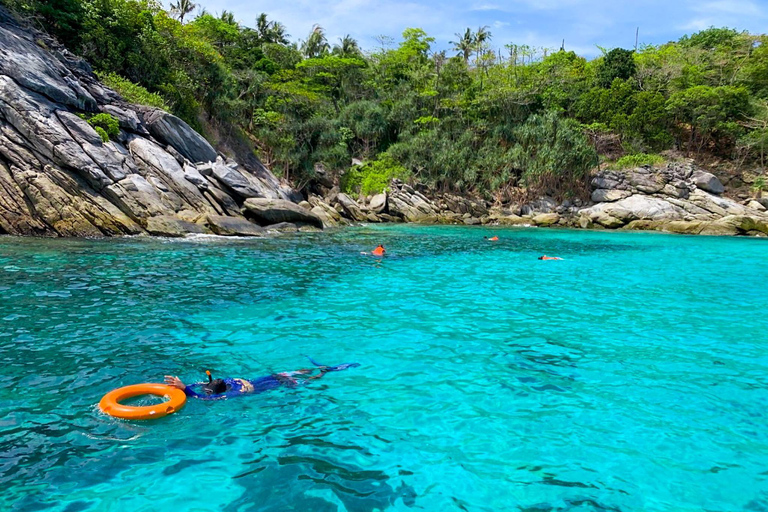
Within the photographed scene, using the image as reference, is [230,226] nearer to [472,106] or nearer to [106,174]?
[106,174]

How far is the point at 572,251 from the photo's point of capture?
2356 cm

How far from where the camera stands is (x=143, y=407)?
5000 millimetres

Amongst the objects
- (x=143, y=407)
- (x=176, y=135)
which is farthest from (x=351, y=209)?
(x=143, y=407)

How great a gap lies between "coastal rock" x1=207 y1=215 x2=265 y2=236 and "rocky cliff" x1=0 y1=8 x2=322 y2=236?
0.05 meters

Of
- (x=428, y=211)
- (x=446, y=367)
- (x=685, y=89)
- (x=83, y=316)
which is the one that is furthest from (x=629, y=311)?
(x=685, y=89)

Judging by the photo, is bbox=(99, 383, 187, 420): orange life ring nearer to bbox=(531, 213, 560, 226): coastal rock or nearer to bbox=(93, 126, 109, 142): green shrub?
bbox=(93, 126, 109, 142): green shrub

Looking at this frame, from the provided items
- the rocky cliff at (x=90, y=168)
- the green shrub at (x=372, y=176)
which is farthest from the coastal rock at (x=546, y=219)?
the rocky cliff at (x=90, y=168)

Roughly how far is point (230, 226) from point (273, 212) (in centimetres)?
419

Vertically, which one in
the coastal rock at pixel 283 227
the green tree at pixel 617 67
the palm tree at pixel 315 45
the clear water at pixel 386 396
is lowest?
the clear water at pixel 386 396

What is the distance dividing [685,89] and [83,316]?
177 ft

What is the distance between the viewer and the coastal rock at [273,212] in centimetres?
2650

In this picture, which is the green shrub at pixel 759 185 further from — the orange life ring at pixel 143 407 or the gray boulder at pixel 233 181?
the orange life ring at pixel 143 407

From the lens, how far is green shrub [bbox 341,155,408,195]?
46938 millimetres

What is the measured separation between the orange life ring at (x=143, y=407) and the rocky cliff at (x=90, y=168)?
17.4m
